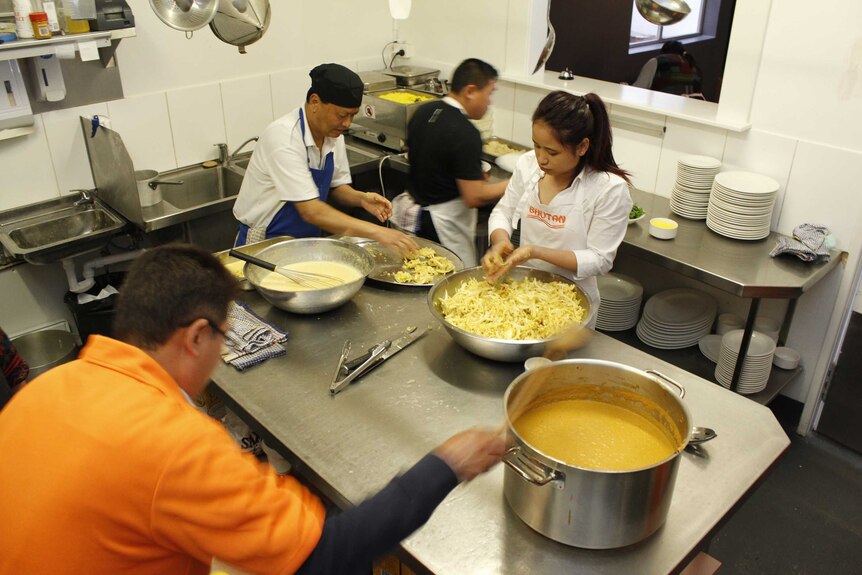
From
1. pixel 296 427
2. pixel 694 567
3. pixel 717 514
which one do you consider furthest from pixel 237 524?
pixel 694 567

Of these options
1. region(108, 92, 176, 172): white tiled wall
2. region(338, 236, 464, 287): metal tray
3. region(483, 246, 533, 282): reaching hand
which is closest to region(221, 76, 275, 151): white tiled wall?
region(108, 92, 176, 172): white tiled wall

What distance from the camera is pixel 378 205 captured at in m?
3.02

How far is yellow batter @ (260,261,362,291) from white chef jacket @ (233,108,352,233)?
35 cm

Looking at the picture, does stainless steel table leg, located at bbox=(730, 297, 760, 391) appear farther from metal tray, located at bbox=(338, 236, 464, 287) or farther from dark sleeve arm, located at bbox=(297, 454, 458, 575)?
dark sleeve arm, located at bbox=(297, 454, 458, 575)

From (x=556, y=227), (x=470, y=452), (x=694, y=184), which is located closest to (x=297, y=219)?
(x=556, y=227)

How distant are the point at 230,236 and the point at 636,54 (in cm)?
453

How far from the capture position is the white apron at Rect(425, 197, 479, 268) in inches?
128

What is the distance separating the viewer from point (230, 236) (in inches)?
160

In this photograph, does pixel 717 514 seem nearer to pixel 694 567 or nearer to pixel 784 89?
pixel 694 567

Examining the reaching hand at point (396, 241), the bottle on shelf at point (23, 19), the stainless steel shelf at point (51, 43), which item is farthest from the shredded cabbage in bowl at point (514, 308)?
the bottle on shelf at point (23, 19)

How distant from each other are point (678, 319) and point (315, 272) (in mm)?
2180

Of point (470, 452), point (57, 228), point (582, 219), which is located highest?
point (582, 219)

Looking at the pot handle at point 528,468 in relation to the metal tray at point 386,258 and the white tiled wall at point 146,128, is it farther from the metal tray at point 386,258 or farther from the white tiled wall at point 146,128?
the white tiled wall at point 146,128

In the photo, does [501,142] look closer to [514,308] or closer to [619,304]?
[619,304]
